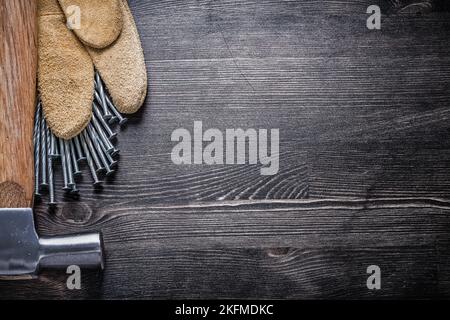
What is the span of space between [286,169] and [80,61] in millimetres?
468

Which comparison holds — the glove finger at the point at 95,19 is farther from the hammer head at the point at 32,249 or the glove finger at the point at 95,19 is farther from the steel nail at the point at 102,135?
the hammer head at the point at 32,249

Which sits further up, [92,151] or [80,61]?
[80,61]

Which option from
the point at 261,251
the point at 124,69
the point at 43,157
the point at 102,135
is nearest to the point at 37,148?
the point at 43,157

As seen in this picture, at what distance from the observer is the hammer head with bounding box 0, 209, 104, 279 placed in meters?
1.15

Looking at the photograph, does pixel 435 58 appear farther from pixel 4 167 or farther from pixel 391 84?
pixel 4 167

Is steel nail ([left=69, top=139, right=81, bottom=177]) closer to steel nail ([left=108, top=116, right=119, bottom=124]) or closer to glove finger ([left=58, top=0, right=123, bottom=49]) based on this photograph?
steel nail ([left=108, top=116, right=119, bottom=124])

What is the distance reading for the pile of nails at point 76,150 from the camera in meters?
1.23

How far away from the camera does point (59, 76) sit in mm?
1225

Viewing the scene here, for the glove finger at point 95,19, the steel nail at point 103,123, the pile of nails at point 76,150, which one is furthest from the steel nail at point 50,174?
the glove finger at point 95,19

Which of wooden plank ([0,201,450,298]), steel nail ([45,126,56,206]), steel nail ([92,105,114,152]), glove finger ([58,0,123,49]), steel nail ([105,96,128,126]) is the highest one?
glove finger ([58,0,123,49])

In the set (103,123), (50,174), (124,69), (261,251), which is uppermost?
(124,69)

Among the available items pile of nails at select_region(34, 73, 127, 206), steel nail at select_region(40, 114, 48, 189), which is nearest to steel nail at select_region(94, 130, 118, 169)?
pile of nails at select_region(34, 73, 127, 206)

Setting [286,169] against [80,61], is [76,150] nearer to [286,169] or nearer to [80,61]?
[80,61]

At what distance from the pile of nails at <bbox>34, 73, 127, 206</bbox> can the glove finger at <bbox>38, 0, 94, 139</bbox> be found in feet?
0.06
